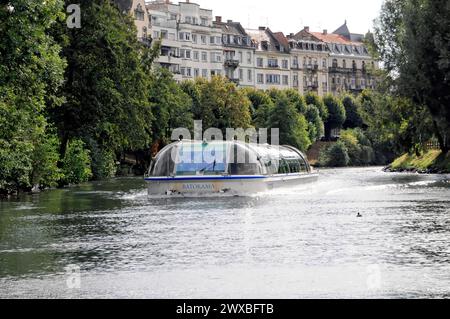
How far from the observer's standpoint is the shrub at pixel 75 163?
73.2m

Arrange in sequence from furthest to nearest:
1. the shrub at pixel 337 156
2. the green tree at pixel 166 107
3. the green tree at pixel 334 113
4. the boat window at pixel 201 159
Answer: the green tree at pixel 334 113 → the shrub at pixel 337 156 → the green tree at pixel 166 107 → the boat window at pixel 201 159

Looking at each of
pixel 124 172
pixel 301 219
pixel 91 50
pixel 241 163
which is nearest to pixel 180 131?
pixel 124 172

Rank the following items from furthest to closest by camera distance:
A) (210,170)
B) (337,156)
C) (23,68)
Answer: (337,156) < (210,170) < (23,68)

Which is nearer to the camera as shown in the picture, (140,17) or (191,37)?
(140,17)

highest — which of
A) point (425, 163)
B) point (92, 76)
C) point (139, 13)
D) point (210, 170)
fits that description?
point (139, 13)

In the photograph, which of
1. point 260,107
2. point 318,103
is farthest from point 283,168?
point 318,103

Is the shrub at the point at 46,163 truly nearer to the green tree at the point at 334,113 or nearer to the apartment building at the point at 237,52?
the green tree at the point at 334,113

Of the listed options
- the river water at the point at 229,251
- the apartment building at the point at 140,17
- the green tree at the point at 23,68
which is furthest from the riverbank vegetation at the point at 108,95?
the apartment building at the point at 140,17

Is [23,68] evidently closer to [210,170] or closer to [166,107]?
[210,170]

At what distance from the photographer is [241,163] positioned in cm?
5100

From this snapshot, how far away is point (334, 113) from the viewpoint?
7338 inches

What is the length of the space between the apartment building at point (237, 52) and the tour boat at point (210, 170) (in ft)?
453

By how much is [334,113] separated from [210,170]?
138m
